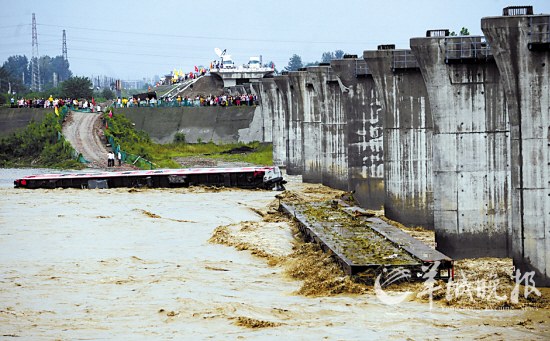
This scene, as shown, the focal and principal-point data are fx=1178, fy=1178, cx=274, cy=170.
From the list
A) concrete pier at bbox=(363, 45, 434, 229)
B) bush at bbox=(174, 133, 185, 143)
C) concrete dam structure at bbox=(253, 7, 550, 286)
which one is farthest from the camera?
bush at bbox=(174, 133, 185, 143)

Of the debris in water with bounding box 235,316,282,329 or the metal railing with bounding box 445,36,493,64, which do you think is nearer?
the debris in water with bounding box 235,316,282,329

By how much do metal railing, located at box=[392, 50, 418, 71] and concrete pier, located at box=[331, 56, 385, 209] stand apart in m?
6.89

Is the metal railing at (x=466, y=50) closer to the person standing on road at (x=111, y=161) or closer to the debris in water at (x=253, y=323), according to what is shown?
the debris in water at (x=253, y=323)

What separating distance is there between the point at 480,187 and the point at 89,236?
14.7 meters

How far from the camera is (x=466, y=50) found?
3594 cm

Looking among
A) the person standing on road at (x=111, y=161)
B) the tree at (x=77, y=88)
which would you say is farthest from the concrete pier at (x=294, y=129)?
the tree at (x=77, y=88)

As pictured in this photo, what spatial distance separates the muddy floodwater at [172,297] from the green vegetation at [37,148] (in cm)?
3311

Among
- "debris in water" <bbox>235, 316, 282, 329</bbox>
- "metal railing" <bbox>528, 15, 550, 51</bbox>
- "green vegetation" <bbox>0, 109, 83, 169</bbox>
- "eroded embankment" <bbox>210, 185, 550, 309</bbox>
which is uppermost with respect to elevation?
"metal railing" <bbox>528, 15, 550, 51</bbox>

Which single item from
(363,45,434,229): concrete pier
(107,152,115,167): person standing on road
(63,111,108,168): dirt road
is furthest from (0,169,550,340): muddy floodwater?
(63,111,108,168): dirt road

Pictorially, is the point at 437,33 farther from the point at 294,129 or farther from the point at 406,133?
the point at 294,129

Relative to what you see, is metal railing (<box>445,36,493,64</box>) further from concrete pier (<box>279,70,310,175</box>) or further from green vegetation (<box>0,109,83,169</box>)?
green vegetation (<box>0,109,83,169</box>)

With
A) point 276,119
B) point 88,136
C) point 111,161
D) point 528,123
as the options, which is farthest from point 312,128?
point 528,123

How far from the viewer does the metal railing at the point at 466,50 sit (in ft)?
117

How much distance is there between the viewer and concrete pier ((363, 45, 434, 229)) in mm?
43656
